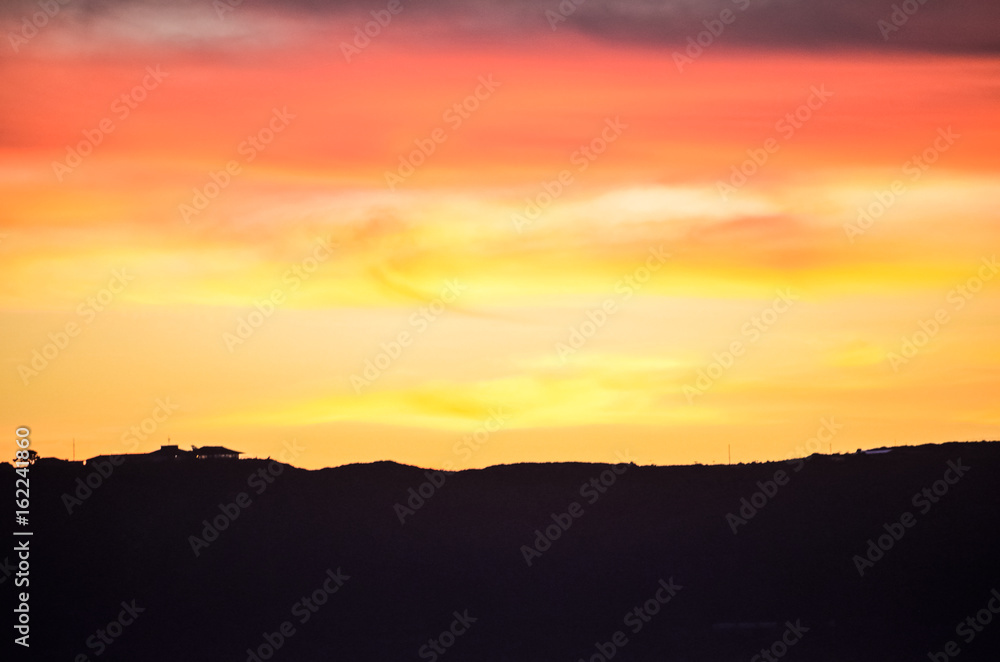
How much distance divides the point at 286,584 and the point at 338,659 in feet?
30.3

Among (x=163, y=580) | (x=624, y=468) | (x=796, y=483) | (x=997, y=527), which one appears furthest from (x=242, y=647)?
(x=997, y=527)

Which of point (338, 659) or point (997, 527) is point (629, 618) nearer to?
point (338, 659)

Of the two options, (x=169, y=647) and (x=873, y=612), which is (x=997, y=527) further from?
(x=169, y=647)

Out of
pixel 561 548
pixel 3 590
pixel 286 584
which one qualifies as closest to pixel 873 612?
pixel 561 548

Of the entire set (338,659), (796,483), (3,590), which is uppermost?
(796,483)

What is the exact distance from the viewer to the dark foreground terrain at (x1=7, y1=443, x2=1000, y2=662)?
59844 mm

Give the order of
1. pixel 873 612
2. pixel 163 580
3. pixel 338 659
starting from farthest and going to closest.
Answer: pixel 163 580 → pixel 873 612 → pixel 338 659

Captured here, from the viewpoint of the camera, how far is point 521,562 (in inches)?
2697

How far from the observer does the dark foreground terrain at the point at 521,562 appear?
59.8m

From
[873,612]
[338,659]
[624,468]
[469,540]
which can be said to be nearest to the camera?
[338,659]

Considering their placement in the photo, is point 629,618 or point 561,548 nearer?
point 629,618

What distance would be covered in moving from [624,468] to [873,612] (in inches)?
705

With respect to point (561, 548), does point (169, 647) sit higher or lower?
lower

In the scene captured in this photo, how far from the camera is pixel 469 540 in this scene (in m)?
70.8
